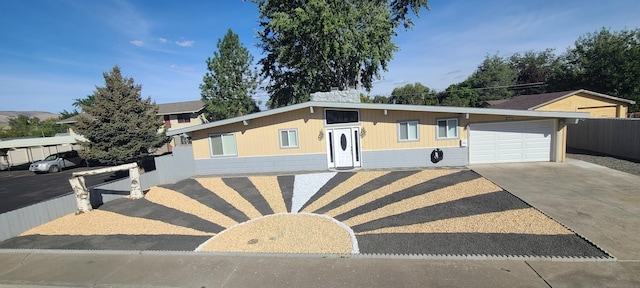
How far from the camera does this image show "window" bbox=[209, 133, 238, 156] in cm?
1484

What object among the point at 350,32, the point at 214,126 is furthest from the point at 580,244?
the point at 350,32

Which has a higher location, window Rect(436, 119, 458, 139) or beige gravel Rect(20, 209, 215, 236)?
window Rect(436, 119, 458, 139)

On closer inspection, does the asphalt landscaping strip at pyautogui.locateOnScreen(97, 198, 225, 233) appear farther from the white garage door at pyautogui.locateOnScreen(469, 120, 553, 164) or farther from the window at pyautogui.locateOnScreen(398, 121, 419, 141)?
the white garage door at pyautogui.locateOnScreen(469, 120, 553, 164)

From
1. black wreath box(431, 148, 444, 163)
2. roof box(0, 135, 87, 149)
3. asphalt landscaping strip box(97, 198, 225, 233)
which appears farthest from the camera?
roof box(0, 135, 87, 149)

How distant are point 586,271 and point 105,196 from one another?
14.6 meters

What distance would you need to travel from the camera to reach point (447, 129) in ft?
43.0

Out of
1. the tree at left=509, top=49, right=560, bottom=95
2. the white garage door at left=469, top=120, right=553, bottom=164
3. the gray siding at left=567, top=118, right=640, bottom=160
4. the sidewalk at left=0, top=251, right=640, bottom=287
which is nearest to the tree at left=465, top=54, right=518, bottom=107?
the tree at left=509, top=49, right=560, bottom=95

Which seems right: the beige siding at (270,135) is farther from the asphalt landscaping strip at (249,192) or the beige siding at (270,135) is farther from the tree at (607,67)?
the tree at (607,67)

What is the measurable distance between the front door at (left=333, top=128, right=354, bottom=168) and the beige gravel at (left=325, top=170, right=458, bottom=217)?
3.16m

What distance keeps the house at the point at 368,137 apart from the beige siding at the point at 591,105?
35.7 feet

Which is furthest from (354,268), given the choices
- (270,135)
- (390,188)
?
(270,135)

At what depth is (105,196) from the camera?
11477 millimetres

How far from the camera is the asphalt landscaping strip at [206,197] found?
9269 millimetres

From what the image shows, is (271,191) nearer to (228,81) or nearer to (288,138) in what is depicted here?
(288,138)
